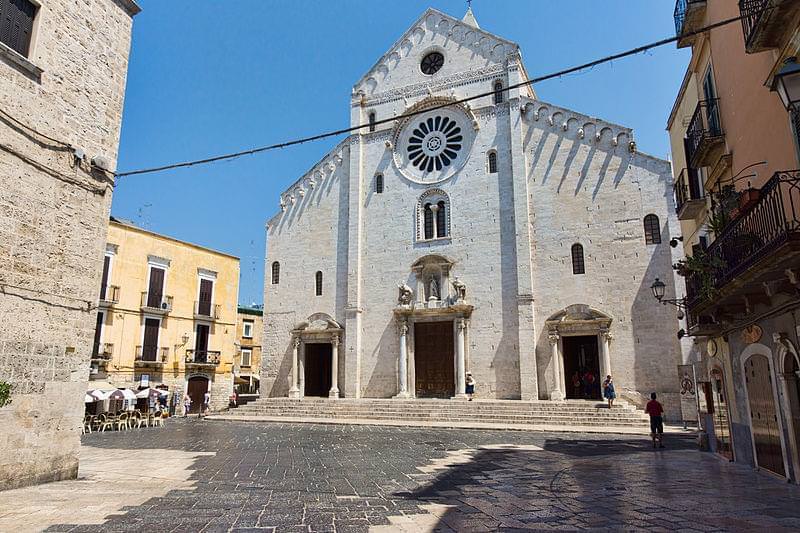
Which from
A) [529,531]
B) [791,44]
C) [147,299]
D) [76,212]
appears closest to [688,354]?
[791,44]

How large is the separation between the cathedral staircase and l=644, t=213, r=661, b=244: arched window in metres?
6.18

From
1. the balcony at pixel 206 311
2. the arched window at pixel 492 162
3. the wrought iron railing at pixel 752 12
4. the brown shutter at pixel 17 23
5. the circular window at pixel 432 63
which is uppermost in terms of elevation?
the circular window at pixel 432 63

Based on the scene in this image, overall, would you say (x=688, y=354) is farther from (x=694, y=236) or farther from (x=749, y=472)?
(x=749, y=472)

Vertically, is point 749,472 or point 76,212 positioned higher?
point 76,212

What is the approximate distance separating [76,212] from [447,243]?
55.5ft

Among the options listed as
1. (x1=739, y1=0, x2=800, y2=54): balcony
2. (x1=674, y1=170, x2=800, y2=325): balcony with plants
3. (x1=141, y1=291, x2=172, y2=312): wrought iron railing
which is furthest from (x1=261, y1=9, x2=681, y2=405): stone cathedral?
(x1=739, y1=0, x2=800, y2=54): balcony

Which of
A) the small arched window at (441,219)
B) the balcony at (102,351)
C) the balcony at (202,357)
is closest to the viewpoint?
the balcony at (102,351)

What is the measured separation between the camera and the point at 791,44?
6703 mm

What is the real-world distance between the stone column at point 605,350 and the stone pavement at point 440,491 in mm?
6828

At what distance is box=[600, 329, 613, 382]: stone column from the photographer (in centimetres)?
2055

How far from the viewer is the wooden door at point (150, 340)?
25.2 meters

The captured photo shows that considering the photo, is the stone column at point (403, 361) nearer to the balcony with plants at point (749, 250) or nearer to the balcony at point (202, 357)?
the balcony at point (202, 357)

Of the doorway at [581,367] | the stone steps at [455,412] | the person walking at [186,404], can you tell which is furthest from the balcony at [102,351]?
the doorway at [581,367]

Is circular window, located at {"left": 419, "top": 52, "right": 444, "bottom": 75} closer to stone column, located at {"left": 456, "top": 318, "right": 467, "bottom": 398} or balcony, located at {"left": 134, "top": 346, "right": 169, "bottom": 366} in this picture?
stone column, located at {"left": 456, "top": 318, "right": 467, "bottom": 398}
